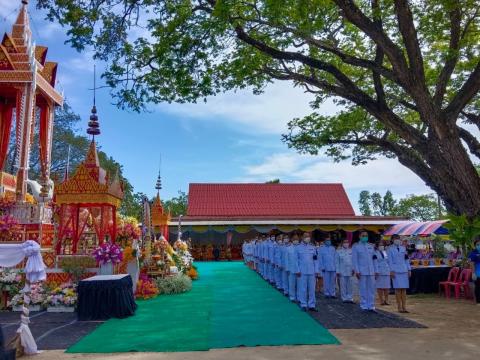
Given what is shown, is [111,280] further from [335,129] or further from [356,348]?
[335,129]

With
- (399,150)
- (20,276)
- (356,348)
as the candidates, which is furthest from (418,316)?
(20,276)

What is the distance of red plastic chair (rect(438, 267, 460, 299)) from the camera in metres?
12.5

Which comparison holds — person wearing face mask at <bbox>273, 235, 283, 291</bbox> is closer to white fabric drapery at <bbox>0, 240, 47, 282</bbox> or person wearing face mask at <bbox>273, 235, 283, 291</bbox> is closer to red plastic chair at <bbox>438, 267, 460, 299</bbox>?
red plastic chair at <bbox>438, 267, 460, 299</bbox>

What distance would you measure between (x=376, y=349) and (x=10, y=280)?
25.1 feet

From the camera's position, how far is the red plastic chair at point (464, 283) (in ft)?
38.9

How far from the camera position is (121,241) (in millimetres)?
12102

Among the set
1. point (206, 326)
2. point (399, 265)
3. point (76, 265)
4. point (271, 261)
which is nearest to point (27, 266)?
point (206, 326)

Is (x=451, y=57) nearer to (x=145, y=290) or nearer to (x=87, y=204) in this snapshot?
(x=87, y=204)

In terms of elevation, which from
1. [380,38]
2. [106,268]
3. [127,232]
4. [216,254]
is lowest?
[216,254]

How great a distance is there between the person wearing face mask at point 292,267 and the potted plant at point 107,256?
12.9ft

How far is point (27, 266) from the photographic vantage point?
621 centimetres

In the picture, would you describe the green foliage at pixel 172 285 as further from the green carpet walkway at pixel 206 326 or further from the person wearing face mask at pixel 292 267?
the person wearing face mask at pixel 292 267

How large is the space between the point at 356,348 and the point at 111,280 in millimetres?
4793

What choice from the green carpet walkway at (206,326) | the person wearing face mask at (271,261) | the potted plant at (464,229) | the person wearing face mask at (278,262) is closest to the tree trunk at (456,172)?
the potted plant at (464,229)
